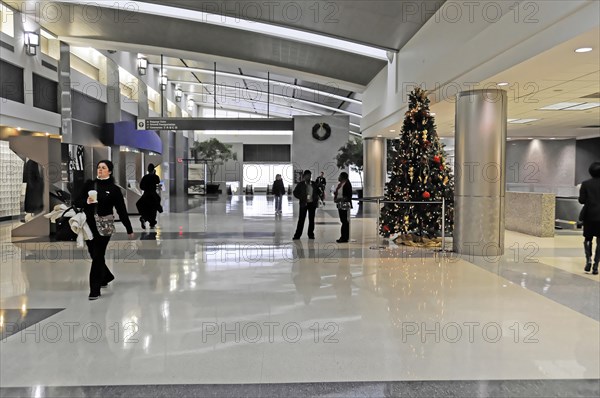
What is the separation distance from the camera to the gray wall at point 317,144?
983 inches

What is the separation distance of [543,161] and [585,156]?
1695mm

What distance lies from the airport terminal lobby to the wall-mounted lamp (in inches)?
2.6

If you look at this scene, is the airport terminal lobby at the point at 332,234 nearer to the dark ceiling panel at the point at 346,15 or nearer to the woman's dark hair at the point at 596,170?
the dark ceiling panel at the point at 346,15

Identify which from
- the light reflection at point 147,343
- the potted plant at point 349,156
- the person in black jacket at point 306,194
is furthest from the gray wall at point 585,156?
the light reflection at point 147,343

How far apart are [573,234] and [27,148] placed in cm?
1360

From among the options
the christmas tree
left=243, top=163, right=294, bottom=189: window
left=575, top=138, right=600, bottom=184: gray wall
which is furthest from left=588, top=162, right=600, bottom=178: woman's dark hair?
left=243, top=163, right=294, bottom=189: window

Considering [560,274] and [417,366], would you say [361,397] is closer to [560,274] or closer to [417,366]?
[417,366]

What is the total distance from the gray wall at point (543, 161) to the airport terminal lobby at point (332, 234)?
0.31 feet

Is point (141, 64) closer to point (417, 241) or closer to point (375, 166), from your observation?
point (375, 166)

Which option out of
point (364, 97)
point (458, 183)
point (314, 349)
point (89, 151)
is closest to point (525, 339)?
point (314, 349)

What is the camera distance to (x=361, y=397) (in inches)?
124

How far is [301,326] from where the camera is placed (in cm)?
463

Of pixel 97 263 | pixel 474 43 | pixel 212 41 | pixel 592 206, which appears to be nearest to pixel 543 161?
pixel 212 41

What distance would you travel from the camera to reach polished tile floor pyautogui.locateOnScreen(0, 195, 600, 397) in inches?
133
